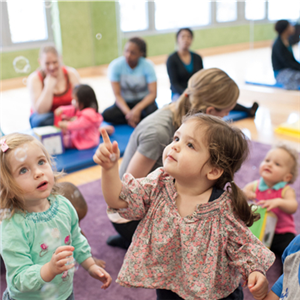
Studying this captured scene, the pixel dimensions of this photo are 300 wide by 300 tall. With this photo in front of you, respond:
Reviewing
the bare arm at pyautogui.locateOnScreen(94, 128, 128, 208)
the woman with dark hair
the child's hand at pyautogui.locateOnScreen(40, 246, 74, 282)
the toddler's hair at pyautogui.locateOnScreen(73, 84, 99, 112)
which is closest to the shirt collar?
the bare arm at pyautogui.locateOnScreen(94, 128, 128, 208)

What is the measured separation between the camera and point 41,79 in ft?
10.2

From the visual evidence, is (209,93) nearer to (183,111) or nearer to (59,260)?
(183,111)

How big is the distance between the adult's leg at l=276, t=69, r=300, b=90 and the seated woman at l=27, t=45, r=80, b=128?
2.89 metres

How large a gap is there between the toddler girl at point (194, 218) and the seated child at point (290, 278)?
0.04 metres

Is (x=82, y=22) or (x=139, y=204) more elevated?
(x=82, y=22)

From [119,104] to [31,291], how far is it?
278 centimetres

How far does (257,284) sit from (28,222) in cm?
60

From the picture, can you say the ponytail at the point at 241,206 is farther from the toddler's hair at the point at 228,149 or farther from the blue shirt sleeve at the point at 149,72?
the blue shirt sleeve at the point at 149,72

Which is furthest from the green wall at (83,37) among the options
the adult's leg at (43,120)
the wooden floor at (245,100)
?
the adult's leg at (43,120)

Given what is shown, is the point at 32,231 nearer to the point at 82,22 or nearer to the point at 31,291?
the point at 31,291

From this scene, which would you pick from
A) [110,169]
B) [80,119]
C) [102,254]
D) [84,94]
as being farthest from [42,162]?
[80,119]

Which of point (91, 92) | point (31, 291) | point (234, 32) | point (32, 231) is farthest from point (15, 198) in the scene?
point (234, 32)

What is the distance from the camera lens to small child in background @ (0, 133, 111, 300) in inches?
36.8

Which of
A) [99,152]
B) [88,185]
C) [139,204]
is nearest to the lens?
[99,152]
